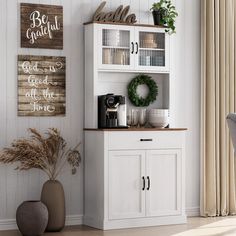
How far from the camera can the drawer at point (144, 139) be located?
21.3ft

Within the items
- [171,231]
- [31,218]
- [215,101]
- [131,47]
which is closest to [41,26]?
[131,47]

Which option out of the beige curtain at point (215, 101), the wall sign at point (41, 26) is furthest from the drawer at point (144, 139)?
the wall sign at point (41, 26)

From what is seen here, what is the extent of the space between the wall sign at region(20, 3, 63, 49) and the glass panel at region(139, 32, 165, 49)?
82 cm

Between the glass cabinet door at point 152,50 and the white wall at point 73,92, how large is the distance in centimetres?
28

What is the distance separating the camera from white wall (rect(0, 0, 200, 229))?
6.44 metres

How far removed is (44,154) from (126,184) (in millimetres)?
844

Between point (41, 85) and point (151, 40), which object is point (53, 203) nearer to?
point (41, 85)

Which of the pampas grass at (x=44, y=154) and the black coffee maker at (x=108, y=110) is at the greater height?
the black coffee maker at (x=108, y=110)

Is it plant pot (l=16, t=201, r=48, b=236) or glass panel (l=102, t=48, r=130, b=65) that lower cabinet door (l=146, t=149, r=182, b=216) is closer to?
glass panel (l=102, t=48, r=130, b=65)

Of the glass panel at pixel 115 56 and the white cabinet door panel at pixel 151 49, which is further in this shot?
the white cabinet door panel at pixel 151 49

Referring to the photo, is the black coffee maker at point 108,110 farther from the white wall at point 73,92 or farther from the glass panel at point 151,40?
the glass panel at point 151,40

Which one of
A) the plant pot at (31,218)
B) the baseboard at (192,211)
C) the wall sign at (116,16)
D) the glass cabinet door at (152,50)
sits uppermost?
the wall sign at (116,16)

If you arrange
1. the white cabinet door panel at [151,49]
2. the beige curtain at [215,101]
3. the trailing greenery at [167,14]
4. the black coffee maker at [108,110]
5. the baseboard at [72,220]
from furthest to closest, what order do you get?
the beige curtain at [215,101] → the trailing greenery at [167,14] → the white cabinet door panel at [151,49] → the black coffee maker at [108,110] → the baseboard at [72,220]

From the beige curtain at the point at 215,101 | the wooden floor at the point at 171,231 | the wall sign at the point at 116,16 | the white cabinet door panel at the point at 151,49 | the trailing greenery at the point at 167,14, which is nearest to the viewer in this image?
the wooden floor at the point at 171,231
